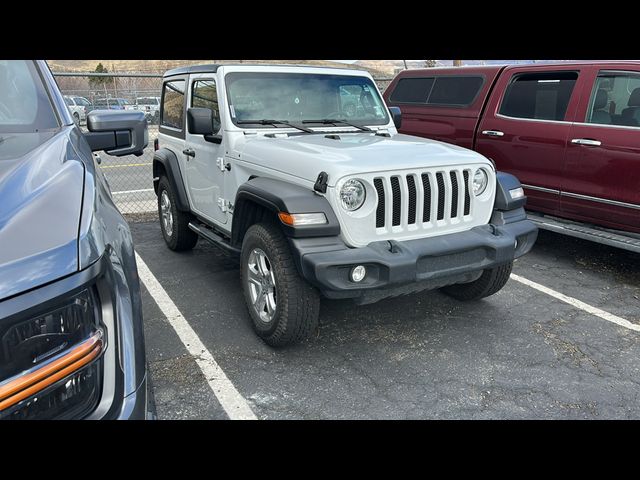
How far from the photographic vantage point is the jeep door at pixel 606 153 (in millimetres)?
4742

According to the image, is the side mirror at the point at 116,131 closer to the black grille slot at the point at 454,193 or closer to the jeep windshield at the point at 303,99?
the jeep windshield at the point at 303,99

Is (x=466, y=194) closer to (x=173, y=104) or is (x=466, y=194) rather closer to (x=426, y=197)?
(x=426, y=197)

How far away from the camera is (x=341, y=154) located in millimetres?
3391

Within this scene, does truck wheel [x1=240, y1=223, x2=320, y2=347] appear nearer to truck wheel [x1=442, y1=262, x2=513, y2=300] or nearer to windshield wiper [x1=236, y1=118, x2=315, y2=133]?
windshield wiper [x1=236, y1=118, x2=315, y2=133]

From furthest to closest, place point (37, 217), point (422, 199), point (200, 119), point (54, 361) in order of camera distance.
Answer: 1. point (200, 119)
2. point (422, 199)
3. point (37, 217)
4. point (54, 361)

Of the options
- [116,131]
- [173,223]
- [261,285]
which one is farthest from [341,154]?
[173,223]

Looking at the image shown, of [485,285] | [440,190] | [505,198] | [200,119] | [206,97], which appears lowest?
[485,285]

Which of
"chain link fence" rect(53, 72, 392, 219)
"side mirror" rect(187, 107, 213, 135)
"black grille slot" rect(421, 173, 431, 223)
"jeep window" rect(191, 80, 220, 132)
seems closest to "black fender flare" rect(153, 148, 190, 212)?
"jeep window" rect(191, 80, 220, 132)

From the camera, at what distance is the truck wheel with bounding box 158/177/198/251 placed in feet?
18.2

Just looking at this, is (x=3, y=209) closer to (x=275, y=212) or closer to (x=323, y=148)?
(x=275, y=212)

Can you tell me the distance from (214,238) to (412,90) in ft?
13.6

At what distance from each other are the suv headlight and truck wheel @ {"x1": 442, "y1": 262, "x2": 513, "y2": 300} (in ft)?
10.8

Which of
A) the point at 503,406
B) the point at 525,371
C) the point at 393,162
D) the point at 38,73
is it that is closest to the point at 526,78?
the point at 393,162

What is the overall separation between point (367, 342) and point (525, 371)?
108 cm
